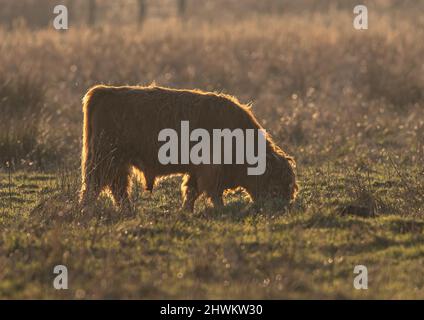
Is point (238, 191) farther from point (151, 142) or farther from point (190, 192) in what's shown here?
point (151, 142)

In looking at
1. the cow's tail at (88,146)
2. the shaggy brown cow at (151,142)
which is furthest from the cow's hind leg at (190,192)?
the cow's tail at (88,146)

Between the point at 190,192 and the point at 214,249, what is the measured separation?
1717 mm

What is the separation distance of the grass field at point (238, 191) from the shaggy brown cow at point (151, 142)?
26 centimetres

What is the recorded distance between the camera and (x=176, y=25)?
22094 millimetres

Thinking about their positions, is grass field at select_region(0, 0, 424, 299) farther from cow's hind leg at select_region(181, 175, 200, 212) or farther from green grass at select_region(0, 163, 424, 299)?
cow's hind leg at select_region(181, 175, 200, 212)

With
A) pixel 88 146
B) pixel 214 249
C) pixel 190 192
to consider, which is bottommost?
pixel 214 249

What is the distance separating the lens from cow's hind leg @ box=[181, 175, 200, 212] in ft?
28.3

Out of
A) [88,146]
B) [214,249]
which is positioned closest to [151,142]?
[88,146]

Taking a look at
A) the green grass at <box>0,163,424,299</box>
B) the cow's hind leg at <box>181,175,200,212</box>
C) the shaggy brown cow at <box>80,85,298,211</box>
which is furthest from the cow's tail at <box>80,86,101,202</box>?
the cow's hind leg at <box>181,175,200,212</box>

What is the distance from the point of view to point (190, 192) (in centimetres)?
870
